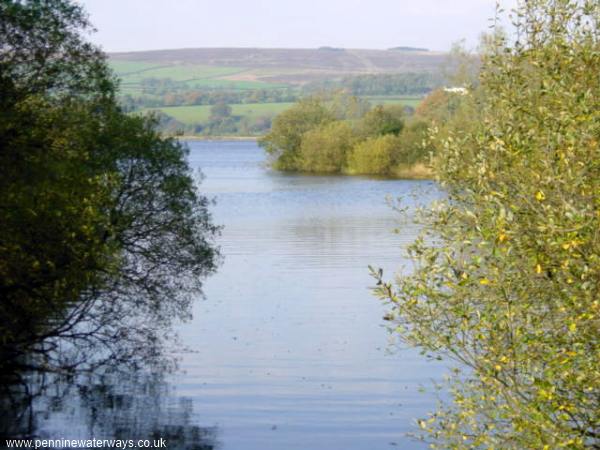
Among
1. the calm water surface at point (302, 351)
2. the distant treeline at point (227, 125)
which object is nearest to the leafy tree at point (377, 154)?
the calm water surface at point (302, 351)

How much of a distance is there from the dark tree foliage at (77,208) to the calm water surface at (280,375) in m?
1.36

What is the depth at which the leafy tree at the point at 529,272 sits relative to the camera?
29.1 feet

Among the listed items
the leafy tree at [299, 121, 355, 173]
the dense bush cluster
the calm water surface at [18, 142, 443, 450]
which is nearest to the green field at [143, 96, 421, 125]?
the dense bush cluster

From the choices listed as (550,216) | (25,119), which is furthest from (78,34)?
(550,216)

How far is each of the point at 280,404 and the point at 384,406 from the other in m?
1.79

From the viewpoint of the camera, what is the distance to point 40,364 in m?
19.2

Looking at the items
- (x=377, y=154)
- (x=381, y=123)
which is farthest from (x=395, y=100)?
(x=377, y=154)

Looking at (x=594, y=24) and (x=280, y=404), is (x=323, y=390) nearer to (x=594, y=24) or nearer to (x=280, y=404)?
(x=280, y=404)

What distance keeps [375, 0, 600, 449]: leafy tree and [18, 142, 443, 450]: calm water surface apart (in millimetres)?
1655

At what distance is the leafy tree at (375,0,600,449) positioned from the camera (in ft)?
29.1

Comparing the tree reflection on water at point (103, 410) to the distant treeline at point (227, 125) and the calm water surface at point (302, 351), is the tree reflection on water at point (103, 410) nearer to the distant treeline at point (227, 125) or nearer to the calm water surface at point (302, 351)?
the calm water surface at point (302, 351)

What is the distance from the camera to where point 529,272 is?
31.6 ft

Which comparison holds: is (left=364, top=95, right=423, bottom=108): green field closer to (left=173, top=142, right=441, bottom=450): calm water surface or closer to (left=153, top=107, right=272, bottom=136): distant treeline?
(left=153, top=107, right=272, bottom=136): distant treeline

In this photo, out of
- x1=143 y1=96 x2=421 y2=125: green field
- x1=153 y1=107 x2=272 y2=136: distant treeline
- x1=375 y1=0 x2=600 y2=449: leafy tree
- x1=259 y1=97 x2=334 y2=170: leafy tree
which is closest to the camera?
x1=375 y1=0 x2=600 y2=449: leafy tree
